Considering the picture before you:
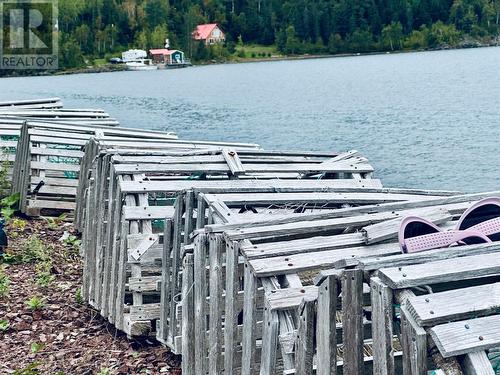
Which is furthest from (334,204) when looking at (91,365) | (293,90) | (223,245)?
(293,90)

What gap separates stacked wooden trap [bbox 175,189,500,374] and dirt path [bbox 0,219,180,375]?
1.56 metres

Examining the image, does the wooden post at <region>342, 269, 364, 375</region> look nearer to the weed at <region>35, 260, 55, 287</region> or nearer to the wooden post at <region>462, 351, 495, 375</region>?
the wooden post at <region>462, 351, 495, 375</region>

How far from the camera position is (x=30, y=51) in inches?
5487

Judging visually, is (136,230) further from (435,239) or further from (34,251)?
(435,239)

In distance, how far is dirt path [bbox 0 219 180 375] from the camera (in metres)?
8.77

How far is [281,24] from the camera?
15675 cm

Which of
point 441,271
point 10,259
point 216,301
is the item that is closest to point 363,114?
point 10,259

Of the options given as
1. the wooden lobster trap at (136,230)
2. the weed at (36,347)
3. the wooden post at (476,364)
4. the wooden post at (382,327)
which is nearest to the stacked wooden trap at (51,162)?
the wooden lobster trap at (136,230)

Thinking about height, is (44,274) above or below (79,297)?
above

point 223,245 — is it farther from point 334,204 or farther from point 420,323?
point 420,323

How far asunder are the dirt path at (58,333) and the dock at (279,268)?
22cm

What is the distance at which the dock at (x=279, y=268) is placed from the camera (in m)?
4.09

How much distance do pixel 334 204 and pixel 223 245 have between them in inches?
94.6

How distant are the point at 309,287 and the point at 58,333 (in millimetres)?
5304
